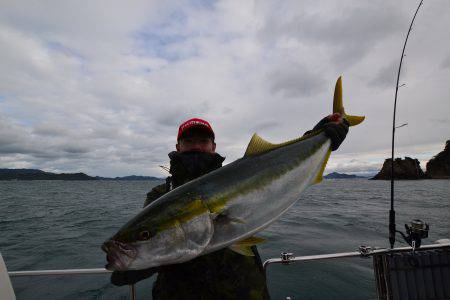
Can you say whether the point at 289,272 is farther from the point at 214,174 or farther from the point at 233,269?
the point at 214,174

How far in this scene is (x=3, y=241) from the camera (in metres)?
17.6

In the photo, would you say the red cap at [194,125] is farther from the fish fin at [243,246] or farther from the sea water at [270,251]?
the sea water at [270,251]

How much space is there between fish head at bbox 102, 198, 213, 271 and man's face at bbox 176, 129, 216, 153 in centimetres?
149

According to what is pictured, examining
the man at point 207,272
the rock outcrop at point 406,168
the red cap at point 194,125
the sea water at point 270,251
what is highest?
the rock outcrop at point 406,168

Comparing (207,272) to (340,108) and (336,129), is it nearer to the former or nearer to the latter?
(336,129)

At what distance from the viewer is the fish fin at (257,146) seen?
271 cm

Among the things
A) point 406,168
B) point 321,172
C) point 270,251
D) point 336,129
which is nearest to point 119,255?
→ point 321,172

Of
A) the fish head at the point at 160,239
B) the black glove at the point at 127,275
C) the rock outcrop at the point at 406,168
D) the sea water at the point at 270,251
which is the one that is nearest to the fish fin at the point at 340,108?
the fish head at the point at 160,239

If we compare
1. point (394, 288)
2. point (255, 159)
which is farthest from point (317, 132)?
point (394, 288)

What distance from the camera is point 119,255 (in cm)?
195

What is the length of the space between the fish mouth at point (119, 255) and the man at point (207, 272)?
810mm

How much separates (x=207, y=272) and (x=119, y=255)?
1157 mm

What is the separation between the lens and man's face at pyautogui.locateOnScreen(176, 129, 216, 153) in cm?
353

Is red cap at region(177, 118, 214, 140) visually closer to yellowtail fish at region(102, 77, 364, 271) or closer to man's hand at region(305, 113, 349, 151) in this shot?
yellowtail fish at region(102, 77, 364, 271)
